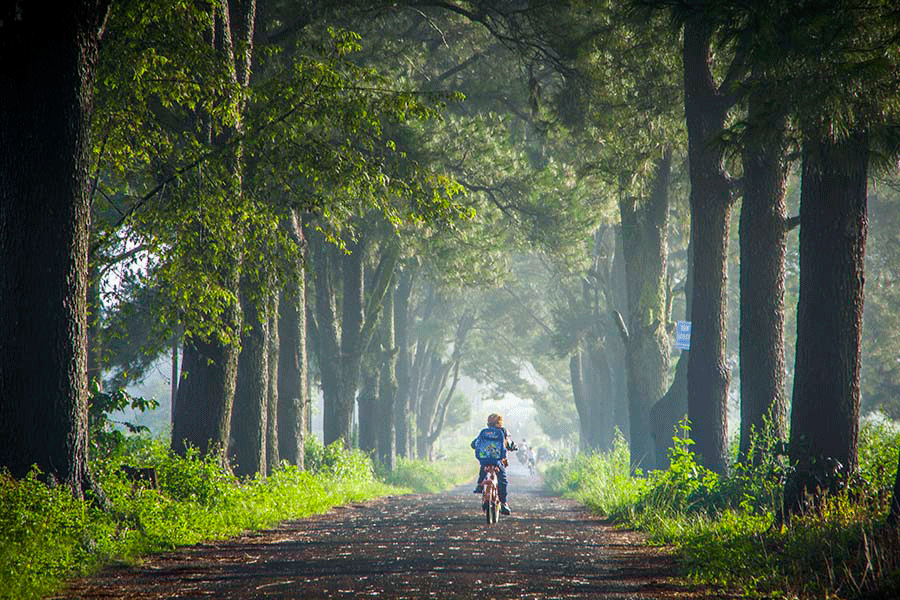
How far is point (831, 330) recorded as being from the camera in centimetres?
1076

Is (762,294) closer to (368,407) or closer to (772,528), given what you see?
(772,528)

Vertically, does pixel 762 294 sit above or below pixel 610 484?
above

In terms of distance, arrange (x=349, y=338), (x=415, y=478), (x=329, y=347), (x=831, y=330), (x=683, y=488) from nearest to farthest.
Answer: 1. (x=831, y=330)
2. (x=683, y=488)
3. (x=329, y=347)
4. (x=349, y=338)
5. (x=415, y=478)

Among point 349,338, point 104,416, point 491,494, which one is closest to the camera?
point 104,416

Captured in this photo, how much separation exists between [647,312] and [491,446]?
390 inches

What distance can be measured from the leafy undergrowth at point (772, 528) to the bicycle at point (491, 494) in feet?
7.02

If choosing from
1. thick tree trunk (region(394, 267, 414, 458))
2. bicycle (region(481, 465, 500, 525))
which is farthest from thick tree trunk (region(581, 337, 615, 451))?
bicycle (region(481, 465, 500, 525))

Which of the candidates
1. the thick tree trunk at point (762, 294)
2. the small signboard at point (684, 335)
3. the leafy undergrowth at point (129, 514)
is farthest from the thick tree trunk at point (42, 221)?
the small signboard at point (684, 335)

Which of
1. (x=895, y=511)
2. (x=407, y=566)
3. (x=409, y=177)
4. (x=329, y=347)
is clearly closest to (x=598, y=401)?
(x=329, y=347)

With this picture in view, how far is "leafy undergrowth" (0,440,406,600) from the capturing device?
8188 millimetres

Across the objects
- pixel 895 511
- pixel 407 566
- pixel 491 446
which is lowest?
pixel 407 566

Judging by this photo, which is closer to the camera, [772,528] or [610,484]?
[772,528]

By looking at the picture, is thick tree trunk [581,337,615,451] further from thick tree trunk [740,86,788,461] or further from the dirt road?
the dirt road

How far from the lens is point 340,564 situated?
31.5 ft
